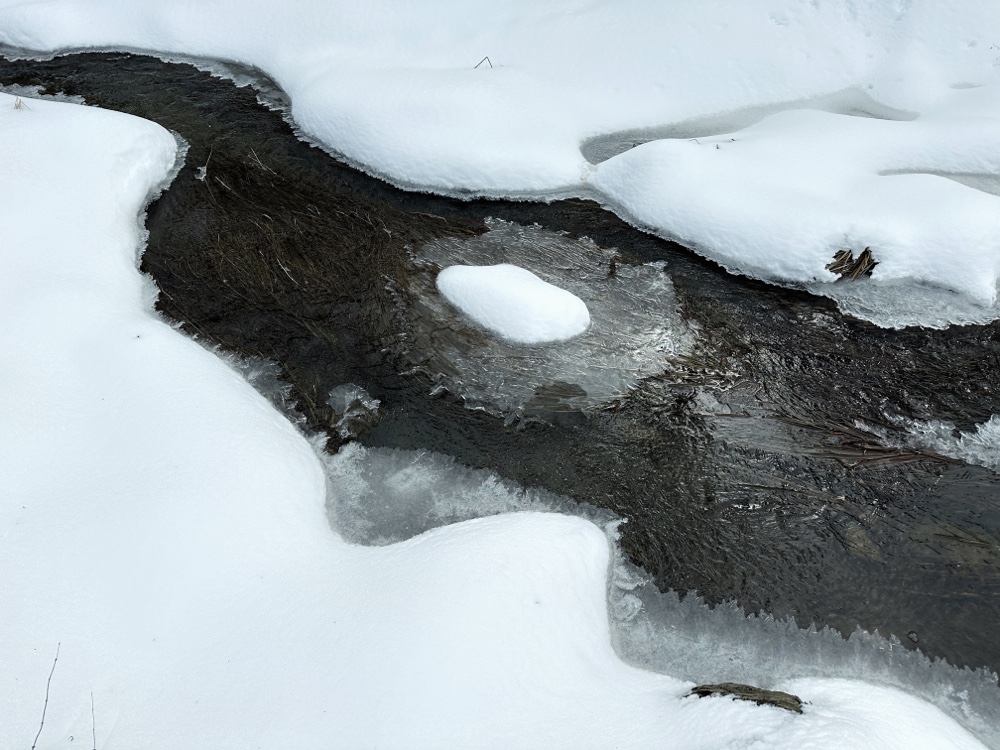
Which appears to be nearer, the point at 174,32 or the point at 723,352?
the point at 723,352

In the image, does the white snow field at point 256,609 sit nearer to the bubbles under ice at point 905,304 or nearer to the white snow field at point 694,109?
the bubbles under ice at point 905,304

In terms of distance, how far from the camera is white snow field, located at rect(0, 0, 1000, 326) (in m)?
6.15

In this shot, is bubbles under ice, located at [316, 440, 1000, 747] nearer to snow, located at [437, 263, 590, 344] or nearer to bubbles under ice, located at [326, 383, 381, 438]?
bubbles under ice, located at [326, 383, 381, 438]

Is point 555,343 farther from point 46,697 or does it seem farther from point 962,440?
point 46,697

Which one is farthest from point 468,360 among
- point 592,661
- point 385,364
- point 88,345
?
point 88,345

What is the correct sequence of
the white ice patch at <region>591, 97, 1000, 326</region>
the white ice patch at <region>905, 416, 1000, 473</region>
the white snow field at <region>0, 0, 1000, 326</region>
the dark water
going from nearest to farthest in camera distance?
the dark water → the white ice patch at <region>905, 416, 1000, 473</region> → the white ice patch at <region>591, 97, 1000, 326</region> → the white snow field at <region>0, 0, 1000, 326</region>

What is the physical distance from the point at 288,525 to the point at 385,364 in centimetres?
168

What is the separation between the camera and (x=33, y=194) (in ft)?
21.9

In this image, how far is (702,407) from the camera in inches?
202

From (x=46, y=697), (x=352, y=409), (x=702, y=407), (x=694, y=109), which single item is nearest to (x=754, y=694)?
(x=702, y=407)

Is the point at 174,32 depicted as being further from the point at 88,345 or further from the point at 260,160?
the point at 88,345

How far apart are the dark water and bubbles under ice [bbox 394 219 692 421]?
0.41ft

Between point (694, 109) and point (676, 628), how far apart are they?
6.27 metres

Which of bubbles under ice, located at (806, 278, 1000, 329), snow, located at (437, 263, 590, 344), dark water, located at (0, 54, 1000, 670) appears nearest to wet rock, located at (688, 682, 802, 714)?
dark water, located at (0, 54, 1000, 670)
